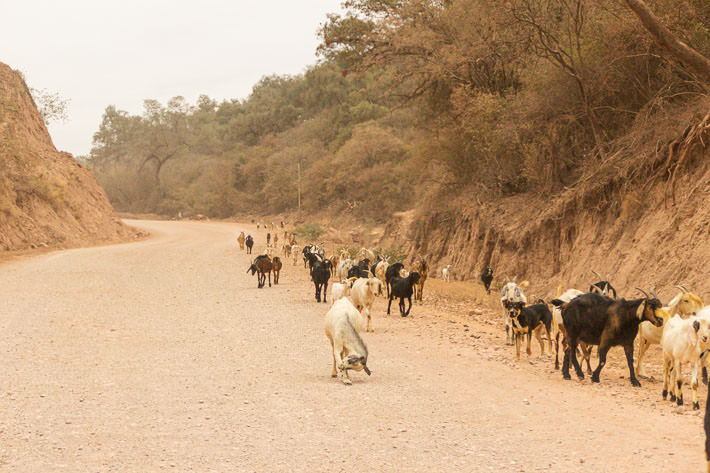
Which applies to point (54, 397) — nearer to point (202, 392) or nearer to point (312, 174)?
point (202, 392)

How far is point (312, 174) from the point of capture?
5884 centimetres

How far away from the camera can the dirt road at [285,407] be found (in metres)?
5.91

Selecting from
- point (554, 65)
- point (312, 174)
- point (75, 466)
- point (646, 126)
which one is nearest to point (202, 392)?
point (75, 466)

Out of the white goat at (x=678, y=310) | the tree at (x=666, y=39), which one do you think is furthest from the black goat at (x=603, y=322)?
the tree at (x=666, y=39)

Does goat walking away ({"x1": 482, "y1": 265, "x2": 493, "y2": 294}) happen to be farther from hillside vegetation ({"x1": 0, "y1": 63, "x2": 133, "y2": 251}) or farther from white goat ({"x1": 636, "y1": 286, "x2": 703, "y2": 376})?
hillside vegetation ({"x1": 0, "y1": 63, "x2": 133, "y2": 251})

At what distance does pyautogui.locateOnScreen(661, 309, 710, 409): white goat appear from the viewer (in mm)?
7324

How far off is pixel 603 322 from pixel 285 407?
4.27m

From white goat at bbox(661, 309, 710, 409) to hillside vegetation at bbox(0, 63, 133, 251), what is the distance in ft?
94.5

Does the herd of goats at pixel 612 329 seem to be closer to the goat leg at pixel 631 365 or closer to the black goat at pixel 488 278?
the goat leg at pixel 631 365

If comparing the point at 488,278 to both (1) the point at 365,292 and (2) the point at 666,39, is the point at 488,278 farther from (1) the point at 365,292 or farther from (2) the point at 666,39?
(2) the point at 666,39

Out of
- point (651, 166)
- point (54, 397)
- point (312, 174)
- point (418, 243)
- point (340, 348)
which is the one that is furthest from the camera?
point (312, 174)

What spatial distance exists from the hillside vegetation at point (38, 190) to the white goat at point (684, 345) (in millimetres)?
28800

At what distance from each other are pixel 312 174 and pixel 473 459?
53.7 metres

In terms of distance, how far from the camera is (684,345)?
7.49 metres
